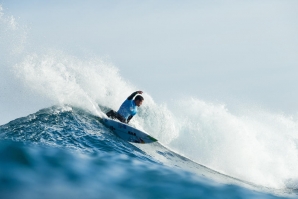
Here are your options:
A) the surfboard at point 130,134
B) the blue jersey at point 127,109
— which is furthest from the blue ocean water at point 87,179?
the blue jersey at point 127,109

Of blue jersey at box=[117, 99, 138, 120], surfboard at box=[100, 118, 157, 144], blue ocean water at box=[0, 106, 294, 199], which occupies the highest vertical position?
blue jersey at box=[117, 99, 138, 120]

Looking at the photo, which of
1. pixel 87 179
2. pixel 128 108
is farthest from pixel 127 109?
pixel 87 179

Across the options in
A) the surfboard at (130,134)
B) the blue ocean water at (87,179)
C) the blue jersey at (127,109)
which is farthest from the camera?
the blue jersey at (127,109)

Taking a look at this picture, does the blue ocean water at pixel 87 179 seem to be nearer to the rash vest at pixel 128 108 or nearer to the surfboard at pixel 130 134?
the surfboard at pixel 130 134

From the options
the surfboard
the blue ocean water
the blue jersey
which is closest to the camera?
the blue ocean water

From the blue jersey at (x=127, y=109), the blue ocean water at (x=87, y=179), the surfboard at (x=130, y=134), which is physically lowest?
the blue ocean water at (x=87, y=179)

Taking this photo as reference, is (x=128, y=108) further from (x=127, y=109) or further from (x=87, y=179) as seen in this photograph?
(x=87, y=179)

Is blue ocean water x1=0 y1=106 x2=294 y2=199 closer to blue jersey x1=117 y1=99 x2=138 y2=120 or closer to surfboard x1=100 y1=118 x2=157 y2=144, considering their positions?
surfboard x1=100 y1=118 x2=157 y2=144

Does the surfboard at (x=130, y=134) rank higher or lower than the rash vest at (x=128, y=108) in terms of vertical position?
lower

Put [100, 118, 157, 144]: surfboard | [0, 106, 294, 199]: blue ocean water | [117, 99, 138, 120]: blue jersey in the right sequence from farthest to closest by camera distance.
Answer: [117, 99, 138, 120]: blue jersey
[100, 118, 157, 144]: surfboard
[0, 106, 294, 199]: blue ocean water

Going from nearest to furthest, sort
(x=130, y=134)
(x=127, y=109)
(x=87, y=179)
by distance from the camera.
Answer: (x=87, y=179), (x=130, y=134), (x=127, y=109)

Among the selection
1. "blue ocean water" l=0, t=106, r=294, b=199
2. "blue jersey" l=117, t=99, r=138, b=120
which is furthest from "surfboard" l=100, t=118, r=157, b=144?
"blue ocean water" l=0, t=106, r=294, b=199

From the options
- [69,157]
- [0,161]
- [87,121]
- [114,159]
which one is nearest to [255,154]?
[87,121]

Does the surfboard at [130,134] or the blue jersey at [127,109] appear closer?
→ the surfboard at [130,134]
